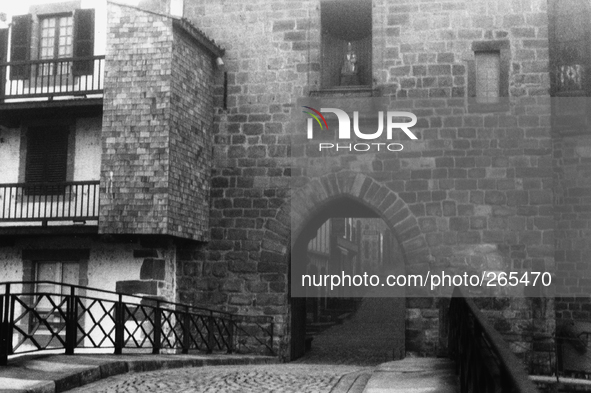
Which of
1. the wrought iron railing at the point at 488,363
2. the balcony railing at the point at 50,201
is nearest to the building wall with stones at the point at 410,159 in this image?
the balcony railing at the point at 50,201

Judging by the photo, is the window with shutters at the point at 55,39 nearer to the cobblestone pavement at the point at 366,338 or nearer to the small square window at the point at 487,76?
the cobblestone pavement at the point at 366,338

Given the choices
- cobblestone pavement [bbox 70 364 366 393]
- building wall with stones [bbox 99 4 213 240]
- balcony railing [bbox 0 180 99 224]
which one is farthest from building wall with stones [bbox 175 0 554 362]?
cobblestone pavement [bbox 70 364 366 393]

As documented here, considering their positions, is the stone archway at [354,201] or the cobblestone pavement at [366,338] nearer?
the stone archway at [354,201]

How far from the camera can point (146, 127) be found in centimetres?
1305

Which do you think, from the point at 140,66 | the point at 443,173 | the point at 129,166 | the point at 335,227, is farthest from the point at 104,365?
the point at 335,227

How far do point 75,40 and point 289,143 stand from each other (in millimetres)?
4457

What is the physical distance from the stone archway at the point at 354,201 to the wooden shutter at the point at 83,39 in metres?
4.44

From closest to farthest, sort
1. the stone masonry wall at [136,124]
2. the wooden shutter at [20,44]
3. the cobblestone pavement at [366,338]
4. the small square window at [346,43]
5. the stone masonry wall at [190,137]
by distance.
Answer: the stone masonry wall at [136,124] < the stone masonry wall at [190,137] < the small square window at [346,43] < the wooden shutter at [20,44] < the cobblestone pavement at [366,338]

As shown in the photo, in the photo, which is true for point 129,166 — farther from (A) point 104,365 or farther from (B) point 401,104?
(A) point 104,365

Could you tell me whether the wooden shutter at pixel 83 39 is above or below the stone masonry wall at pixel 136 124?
above

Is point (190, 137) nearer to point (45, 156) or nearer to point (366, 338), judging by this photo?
point (45, 156)

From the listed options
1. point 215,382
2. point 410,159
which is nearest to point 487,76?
point 410,159

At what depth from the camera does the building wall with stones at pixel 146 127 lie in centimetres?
1295

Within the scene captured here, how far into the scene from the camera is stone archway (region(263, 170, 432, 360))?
44.9ft
